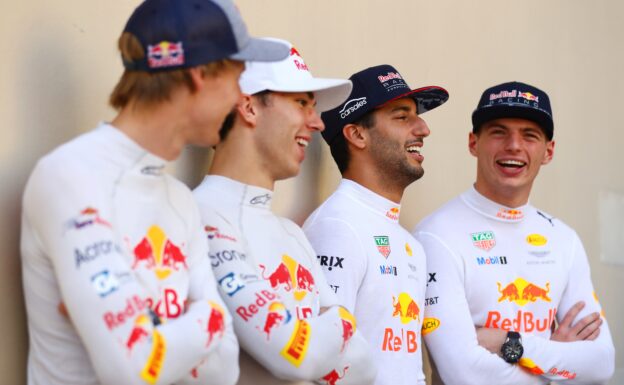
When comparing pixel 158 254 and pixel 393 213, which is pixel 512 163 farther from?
pixel 158 254

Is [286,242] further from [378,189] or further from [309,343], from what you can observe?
[378,189]

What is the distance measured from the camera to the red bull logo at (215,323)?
6.33 feet

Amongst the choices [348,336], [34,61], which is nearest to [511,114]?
[348,336]

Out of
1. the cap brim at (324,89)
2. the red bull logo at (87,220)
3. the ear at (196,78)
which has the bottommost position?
the red bull logo at (87,220)

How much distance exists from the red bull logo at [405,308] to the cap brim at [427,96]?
608 millimetres

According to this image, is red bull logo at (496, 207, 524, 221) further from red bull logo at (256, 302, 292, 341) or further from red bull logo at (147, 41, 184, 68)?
red bull logo at (147, 41, 184, 68)

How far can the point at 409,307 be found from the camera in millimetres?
2920

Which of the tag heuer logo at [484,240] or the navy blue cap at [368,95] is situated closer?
the navy blue cap at [368,95]

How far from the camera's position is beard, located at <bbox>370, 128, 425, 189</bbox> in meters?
3.11

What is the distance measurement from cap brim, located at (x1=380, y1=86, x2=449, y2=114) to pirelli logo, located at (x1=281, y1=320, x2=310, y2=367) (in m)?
1.09

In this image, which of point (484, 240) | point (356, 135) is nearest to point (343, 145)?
point (356, 135)

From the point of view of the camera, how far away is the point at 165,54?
6.47 ft

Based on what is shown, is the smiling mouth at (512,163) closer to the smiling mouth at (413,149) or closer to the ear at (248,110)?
the smiling mouth at (413,149)

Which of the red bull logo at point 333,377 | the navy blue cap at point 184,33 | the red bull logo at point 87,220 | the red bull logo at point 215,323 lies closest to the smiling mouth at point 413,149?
the red bull logo at point 333,377
